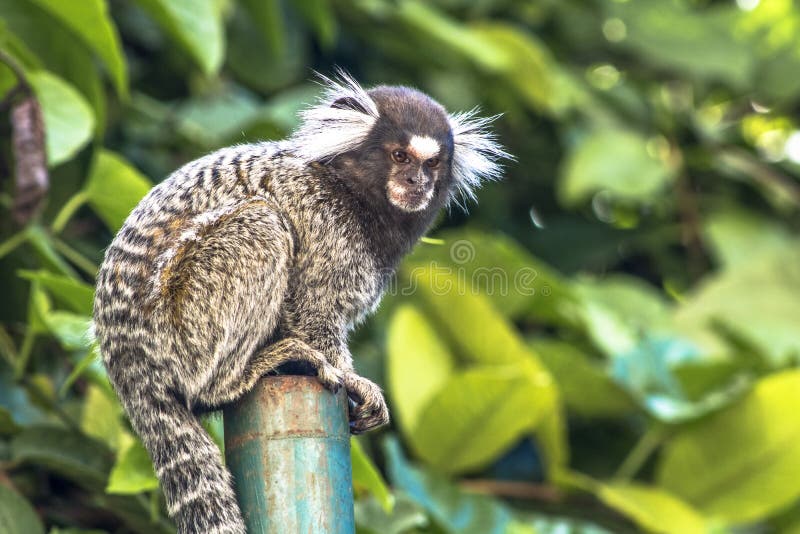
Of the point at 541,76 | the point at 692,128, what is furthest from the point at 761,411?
the point at 692,128

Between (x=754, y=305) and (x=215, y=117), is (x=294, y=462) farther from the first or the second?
(x=754, y=305)

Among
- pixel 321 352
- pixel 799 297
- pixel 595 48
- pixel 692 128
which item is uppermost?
pixel 595 48

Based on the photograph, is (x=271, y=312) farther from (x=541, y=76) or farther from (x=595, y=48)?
(x=595, y=48)

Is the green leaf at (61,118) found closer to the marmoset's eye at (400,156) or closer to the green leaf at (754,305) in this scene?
the marmoset's eye at (400,156)

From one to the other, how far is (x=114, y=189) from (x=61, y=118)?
22cm

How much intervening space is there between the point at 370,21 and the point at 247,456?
301 centimetres

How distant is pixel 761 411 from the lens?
360 cm

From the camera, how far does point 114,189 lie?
9.58 ft

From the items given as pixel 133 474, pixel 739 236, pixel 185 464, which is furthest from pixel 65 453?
pixel 739 236

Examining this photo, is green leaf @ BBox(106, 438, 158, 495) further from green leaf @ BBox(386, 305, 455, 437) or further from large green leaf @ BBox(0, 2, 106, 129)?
green leaf @ BBox(386, 305, 455, 437)

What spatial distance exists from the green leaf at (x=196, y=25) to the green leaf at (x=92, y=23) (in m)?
0.19

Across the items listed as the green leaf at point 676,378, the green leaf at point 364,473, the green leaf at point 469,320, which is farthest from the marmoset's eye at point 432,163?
the green leaf at point 676,378

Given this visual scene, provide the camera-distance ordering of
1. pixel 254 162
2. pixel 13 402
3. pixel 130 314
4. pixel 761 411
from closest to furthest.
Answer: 1. pixel 130 314
2. pixel 254 162
3. pixel 13 402
4. pixel 761 411

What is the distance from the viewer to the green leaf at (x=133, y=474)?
88.0 inches
